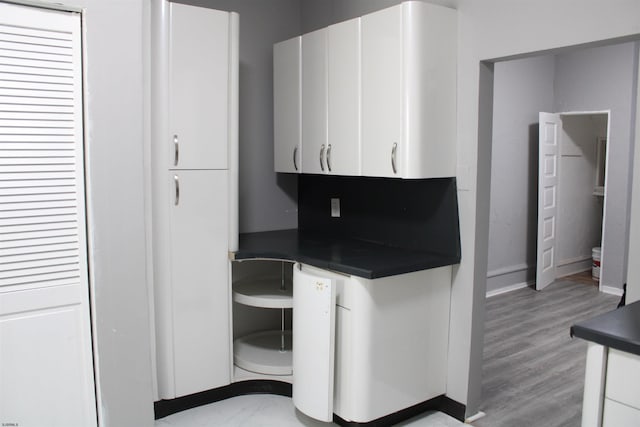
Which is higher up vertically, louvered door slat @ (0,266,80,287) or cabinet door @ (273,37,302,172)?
cabinet door @ (273,37,302,172)

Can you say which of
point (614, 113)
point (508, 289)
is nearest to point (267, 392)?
point (508, 289)

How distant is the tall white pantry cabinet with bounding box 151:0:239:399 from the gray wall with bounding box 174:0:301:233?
62 centimetres

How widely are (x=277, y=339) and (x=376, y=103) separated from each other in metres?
1.72

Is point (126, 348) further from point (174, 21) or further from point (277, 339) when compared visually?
point (174, 21)

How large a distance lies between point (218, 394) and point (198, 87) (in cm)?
171

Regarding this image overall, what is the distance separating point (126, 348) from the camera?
2420 mm

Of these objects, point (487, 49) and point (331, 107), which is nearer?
point (487, 49)

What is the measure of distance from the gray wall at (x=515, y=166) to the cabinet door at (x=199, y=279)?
301 centimetres

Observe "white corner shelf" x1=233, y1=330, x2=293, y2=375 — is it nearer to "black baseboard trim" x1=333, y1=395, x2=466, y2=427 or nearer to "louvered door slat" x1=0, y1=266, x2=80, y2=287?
"black baseboard trim" x1=333, y1=395, x2=466, y2=427

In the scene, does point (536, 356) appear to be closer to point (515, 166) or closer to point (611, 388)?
point (515, 166)

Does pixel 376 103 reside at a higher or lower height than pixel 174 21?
lower

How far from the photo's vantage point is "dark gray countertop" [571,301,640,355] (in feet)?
4.45

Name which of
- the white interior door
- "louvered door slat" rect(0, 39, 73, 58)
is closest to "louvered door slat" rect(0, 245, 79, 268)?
"louvered door slat" rect(0, 39, 73, 58)

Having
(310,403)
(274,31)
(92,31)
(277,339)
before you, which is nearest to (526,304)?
(277,339)
